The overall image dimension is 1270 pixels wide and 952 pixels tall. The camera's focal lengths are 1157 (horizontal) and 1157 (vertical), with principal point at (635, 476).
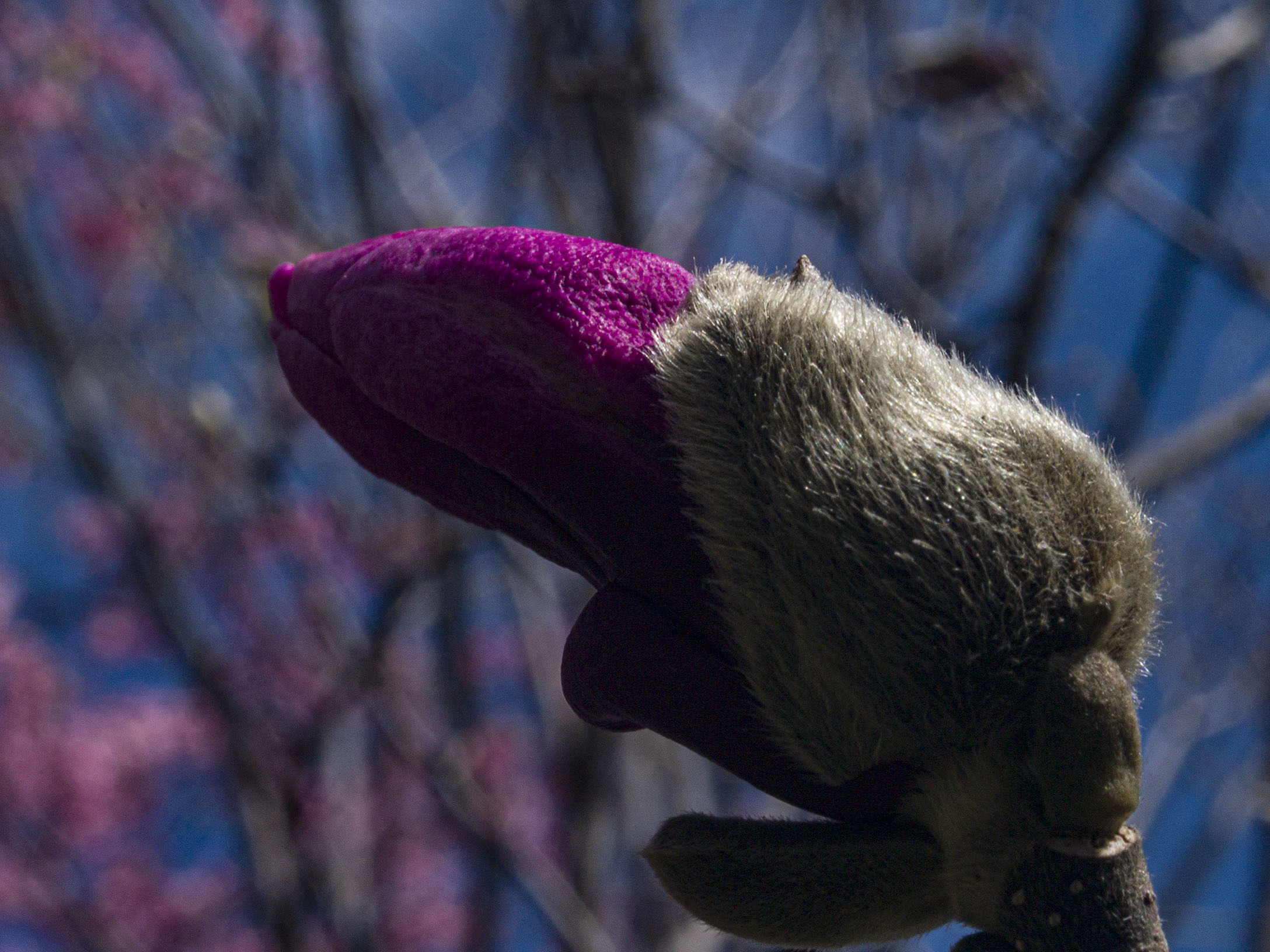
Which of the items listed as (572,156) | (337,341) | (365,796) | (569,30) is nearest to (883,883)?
(337,341)

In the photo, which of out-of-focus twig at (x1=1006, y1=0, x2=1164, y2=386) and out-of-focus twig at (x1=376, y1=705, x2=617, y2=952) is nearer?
out-of-focus twig at (x1=1006, y1=0, x2=1164, y2=386)

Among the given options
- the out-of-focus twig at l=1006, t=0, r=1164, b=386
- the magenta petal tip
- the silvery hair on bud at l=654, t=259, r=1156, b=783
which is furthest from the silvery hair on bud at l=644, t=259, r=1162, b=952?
the out-of-focus twig at l=1006, t=0, r=1164, b=386

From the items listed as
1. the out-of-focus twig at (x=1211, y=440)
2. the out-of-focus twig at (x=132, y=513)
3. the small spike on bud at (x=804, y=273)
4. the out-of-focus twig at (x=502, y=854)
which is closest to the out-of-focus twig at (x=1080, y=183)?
the out-of-focus twig at (x=1211, y=440)

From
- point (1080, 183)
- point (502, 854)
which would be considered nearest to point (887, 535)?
point (1080, 183)

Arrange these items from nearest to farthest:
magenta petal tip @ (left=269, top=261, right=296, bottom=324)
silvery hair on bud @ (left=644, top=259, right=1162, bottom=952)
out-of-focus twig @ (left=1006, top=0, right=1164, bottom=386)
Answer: silvery hair on bud @ (left=644, top=259, right=1162, bottom=952) → magenta petal tip @ (left=269, top=261, right=296, bottom=324) → out-of-focus twig @ (left=1006, top=0, right=1164, bottom=386)

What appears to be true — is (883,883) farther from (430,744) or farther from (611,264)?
(430,744)

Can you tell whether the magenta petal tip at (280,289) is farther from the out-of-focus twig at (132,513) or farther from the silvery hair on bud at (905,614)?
the out-of-focus twig at (132,513)

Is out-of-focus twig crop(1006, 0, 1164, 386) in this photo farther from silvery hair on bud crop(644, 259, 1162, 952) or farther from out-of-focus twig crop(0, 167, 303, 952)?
out-of-focus twig crop(0, 167, 303, 952)

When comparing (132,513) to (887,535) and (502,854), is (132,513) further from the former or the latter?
(887,535)
